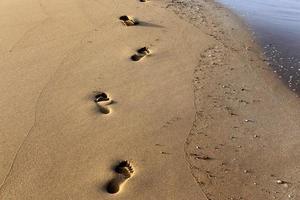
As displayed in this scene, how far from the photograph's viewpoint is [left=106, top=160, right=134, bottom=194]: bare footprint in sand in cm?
330

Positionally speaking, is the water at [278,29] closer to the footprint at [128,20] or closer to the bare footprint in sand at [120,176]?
the footprint at [128,20]

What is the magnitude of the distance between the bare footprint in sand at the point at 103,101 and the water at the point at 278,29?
2.20 metres

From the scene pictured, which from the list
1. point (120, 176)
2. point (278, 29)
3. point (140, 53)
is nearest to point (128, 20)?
point (140, 53)

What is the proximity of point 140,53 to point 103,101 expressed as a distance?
1.32 metres

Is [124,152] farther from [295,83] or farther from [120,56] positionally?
[295,83]

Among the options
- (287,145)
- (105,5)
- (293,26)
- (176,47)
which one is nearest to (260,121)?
(287,145)

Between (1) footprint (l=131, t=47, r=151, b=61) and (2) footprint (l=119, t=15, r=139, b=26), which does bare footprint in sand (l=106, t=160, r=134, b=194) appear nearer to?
(1) footprint (l=131, t=47, r=151, b=61)

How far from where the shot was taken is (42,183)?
129 inches

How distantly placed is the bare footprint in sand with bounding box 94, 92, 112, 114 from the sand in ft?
0.11

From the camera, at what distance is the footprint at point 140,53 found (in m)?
5.39

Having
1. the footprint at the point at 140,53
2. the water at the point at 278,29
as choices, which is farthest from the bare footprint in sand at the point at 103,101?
the water at the point at 278,29

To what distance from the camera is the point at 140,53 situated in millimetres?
5523

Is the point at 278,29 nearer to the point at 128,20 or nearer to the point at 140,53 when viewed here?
the point at 128,20

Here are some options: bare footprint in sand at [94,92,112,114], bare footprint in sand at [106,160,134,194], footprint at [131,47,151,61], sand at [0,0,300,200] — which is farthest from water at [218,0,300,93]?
bare footprint in sand at [106,160,134,194]
